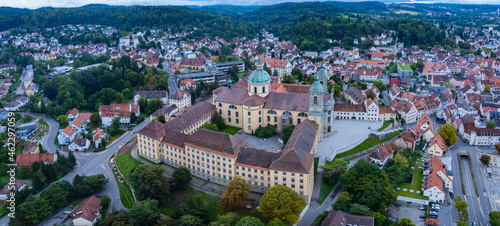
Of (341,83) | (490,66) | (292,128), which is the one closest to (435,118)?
(341,83)

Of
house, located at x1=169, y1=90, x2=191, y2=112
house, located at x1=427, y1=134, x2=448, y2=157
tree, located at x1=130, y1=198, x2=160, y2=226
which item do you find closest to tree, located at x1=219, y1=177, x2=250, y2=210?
tree, located at x1=130, y1=198, x2=160, y2=226

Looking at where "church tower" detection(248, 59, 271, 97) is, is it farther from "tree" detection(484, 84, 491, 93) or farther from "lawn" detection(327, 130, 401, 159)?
"tree" detection(484, 84, 491, 93)

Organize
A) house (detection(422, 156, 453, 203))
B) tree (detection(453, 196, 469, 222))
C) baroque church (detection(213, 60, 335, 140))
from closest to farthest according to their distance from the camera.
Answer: tree (detection(453, 196, 469, 222)) → house (detection(422, 156, 453, 203)) → baroque church (detection(213, 60, 335, 140))

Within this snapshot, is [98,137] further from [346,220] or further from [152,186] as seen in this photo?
[346,220]

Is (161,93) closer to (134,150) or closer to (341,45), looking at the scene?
(134,150)

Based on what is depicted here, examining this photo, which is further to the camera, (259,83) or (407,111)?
(407,111)

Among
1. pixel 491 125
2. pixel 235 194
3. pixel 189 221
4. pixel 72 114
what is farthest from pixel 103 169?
pixel 491 125
